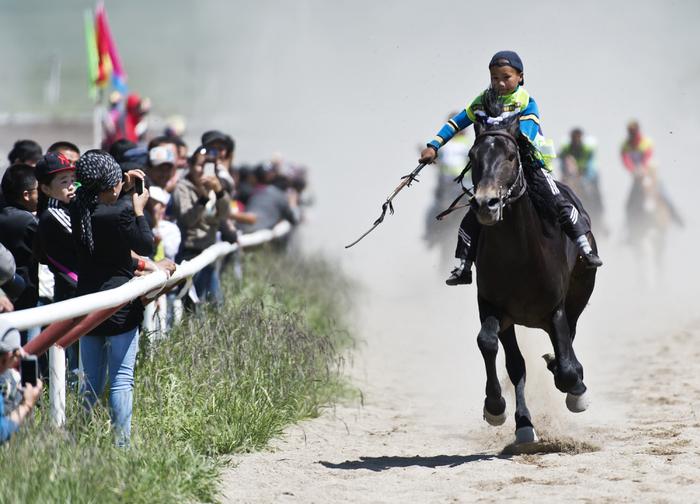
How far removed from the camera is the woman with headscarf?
6395mm

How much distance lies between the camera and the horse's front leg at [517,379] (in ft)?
25.4

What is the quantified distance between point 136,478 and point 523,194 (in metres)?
3.06

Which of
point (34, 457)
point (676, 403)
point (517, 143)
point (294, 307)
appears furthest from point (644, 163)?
point (34, 457)

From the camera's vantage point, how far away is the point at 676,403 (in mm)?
9336

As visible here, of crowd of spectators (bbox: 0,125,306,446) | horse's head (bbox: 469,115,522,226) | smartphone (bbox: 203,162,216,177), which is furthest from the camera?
smartphone (bbox: 203,162,216,177)

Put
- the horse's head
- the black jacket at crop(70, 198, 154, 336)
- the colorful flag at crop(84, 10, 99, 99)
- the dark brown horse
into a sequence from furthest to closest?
the colorful flag at crop(84, 10, 99, 99) → the dark brown horse → the horse's head → the black jacket at crop(70, 198, 154, 336)

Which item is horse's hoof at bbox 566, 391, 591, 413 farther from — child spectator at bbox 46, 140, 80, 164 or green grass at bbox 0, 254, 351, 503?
child spectator at bbox 46, 140, 80, 164

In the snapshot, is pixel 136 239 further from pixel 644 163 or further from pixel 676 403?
pixel 644 163

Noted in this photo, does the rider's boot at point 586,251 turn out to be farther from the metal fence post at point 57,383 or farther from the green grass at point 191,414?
the metal fence post at point 57,383

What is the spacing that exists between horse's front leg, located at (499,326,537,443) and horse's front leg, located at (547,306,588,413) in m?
0.30

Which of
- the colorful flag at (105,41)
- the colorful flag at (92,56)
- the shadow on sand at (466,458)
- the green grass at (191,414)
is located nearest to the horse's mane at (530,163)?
the shadow on sand at (466,458)

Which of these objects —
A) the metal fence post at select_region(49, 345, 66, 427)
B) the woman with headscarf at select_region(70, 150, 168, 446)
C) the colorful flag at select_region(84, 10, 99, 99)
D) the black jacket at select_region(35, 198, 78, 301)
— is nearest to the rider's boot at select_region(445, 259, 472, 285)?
the woman with headscarf at select_region(70, 150, 168, 446)

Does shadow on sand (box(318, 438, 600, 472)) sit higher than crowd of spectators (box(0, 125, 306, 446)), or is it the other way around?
crowd of spectators (box(0, 125, 306, 446))

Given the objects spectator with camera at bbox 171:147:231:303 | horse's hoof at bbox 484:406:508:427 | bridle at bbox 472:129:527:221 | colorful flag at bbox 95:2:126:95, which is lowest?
horse's hoof at bbox 484:406:508:427
